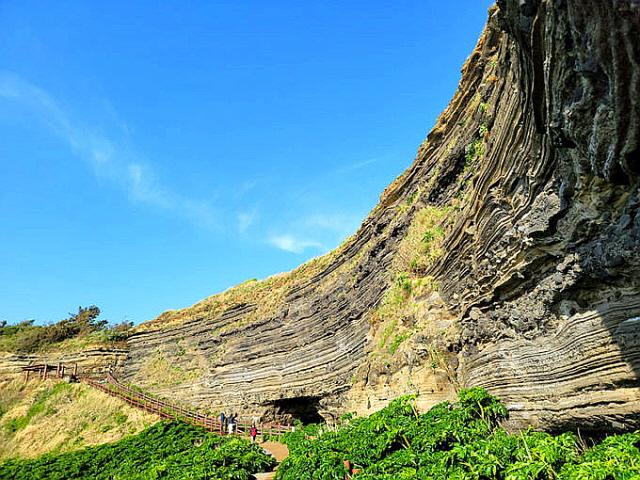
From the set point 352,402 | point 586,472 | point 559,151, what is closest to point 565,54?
point 559,151

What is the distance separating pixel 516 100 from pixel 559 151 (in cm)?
277

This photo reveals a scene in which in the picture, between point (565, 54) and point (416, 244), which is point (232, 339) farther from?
point (565, 54)

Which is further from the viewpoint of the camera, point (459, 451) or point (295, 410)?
point (295, 410)

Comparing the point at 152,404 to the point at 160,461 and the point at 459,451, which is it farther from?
the point at 459,451

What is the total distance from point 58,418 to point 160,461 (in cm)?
1770

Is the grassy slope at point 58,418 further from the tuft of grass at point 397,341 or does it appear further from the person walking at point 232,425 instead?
the tuft of grass at point 397,341

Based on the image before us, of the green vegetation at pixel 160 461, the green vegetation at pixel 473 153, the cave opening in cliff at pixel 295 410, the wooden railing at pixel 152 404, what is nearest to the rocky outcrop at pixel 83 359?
the wooden railing at pixel 152 404

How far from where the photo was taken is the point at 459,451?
262 inches

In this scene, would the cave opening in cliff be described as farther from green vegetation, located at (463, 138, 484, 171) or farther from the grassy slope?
green vegetation, located at (463, 138, 484, 171)

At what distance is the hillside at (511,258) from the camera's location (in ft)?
16.9

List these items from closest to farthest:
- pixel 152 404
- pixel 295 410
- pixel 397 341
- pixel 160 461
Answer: pixel 160 461
pixel 397 341
pixel 295 410
pixel 152 404

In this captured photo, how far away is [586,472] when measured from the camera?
494 centimetres

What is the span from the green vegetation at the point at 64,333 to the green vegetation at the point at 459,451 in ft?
101

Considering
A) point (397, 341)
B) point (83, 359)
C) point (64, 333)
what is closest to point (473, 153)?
point (397, 341)
